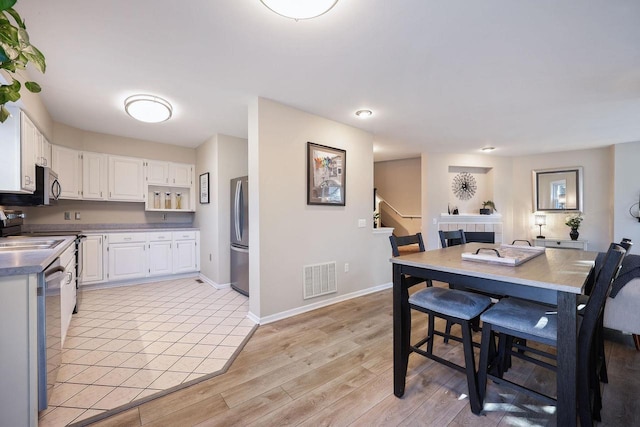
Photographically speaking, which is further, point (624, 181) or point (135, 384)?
point (624, 181)

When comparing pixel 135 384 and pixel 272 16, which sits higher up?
pixel 272 16

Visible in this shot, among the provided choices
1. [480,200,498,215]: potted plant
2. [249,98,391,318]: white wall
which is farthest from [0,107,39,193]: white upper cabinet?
[480,200,498,215]: potted plant

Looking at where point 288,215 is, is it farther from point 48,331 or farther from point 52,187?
point 52,187

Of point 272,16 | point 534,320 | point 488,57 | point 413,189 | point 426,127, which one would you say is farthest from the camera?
point 413,189

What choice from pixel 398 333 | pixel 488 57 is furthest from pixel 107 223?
pixel 488 57

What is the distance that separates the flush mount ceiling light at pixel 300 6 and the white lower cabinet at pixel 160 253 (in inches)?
166

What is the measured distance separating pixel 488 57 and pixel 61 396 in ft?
12.9

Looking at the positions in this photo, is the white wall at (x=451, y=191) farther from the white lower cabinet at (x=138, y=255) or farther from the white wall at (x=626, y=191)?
the white lower cabinet at (x=138, y=255)

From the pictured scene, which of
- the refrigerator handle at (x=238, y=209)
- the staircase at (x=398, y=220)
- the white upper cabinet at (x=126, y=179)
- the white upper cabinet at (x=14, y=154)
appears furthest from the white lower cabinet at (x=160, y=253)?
the staircase at (x=398, y=220)

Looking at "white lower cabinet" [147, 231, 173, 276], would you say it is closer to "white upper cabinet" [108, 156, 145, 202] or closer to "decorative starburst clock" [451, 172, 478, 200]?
"white upper cabinet" [108, 156, 145, 202]

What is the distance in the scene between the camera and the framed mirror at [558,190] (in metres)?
5.41

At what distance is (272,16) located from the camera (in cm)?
172

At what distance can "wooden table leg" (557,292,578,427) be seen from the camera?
1229mm

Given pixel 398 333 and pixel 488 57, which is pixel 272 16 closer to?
pixel 488 57
